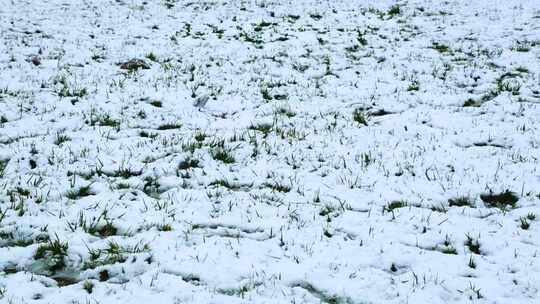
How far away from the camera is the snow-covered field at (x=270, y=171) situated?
4109mm

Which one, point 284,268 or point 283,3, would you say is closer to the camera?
point 284,268

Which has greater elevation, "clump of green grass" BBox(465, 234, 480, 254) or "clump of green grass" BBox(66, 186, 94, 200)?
"clump of green grass" BBox(465, 234, 480, 254)

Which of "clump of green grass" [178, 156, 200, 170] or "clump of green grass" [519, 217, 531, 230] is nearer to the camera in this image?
"clump of green grass" [519, 217, 531, 230]

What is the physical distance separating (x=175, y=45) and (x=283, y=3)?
7.38 metres

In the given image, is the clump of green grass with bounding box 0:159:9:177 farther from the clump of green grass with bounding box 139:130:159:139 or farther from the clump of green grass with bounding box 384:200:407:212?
the clump of green grass with bounding box 384:200:407:212

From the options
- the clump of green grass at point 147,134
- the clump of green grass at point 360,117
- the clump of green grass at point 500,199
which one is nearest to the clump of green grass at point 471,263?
the clump of green grass at point 500,199

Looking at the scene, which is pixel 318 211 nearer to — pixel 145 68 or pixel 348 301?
pixel 348 301

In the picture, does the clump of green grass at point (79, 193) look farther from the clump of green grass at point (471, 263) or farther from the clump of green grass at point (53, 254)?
the clump of green grass at point (471, 263)

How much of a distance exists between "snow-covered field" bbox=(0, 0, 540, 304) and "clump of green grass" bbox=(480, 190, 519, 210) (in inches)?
1.0

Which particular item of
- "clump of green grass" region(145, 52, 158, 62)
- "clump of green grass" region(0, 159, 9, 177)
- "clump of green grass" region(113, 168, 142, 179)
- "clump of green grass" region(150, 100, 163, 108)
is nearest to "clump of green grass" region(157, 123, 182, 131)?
"clump of green grass" region(150, 100, 163, 108)

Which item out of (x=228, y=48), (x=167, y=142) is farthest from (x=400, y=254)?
(x=228, y=48)

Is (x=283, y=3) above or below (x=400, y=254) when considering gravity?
above

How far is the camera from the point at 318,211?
523 cm

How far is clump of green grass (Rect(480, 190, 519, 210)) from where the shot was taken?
17.5 feet
